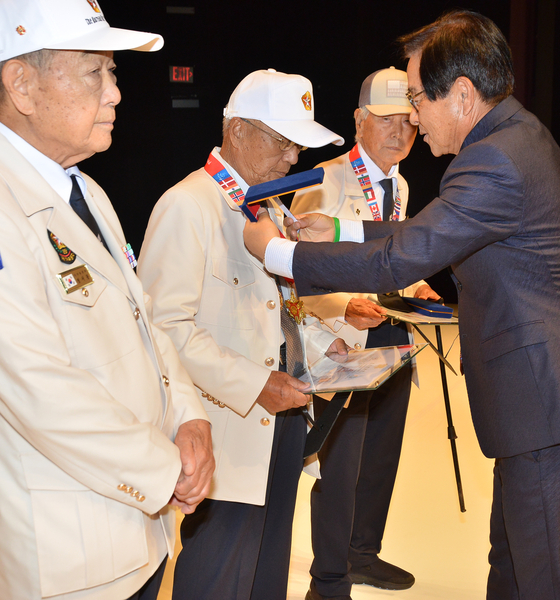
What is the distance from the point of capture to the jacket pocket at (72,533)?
3.33 ft

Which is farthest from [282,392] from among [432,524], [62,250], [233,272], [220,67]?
[220,67]

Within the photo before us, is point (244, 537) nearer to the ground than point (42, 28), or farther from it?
nearer to the ground

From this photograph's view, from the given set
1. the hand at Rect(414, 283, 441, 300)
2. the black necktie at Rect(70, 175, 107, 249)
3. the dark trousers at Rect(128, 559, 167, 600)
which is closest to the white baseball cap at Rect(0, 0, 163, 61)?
the black necktie at Rect(70, 175, 107, 249)

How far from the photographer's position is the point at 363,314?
7.84 feet

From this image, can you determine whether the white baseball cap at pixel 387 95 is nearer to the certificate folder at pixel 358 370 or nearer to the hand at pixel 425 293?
the hand at pixel 425 293

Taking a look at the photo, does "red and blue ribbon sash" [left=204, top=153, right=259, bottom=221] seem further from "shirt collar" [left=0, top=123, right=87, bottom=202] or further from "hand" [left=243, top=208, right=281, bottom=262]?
"shirt collar" [left=0, top=123, right=87, bottom=202]

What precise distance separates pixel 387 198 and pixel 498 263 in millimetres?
1251

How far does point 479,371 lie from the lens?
1591 mm

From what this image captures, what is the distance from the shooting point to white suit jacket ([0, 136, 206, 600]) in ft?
3.24

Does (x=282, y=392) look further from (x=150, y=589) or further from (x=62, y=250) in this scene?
(x=62, y=250)

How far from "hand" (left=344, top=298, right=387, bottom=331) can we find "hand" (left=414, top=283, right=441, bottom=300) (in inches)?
15.4

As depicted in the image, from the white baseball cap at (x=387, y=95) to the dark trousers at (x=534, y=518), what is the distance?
1.65 m

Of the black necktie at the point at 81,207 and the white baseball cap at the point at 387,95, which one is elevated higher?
the white baseball cap at the point at 387,95

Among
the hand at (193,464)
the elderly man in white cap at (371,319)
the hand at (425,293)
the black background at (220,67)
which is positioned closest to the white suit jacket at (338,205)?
the elderly man in white cap at (371,319)
